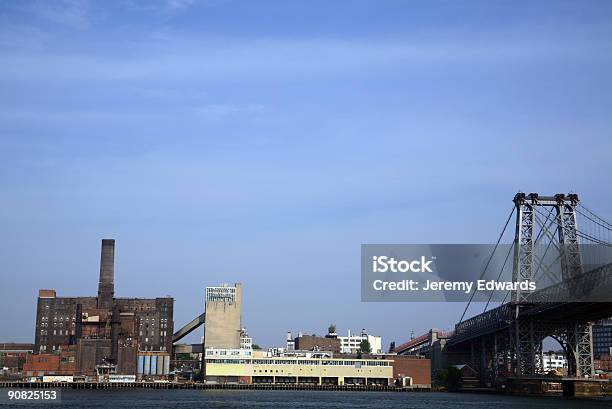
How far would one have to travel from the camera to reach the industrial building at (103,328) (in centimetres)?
11956

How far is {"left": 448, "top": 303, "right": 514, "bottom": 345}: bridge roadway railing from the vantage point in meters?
102

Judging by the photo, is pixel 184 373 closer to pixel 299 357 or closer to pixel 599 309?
pixel 299 357

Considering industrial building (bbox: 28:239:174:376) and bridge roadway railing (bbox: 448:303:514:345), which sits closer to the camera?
bridge roadway railing (bbox: 448:303:514:345)

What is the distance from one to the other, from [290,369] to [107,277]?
1263 inches

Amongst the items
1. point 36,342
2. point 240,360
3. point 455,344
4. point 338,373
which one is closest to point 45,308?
point 36,342

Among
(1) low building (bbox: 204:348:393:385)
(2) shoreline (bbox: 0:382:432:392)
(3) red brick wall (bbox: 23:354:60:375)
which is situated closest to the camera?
(2) shoreline (bbox: 0:382:432:392)

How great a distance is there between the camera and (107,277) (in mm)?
127875

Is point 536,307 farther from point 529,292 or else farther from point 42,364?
point 42,364

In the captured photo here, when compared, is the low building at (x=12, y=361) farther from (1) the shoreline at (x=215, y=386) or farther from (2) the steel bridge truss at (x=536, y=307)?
(2) the steel bridge truss at (x=536, y=307)

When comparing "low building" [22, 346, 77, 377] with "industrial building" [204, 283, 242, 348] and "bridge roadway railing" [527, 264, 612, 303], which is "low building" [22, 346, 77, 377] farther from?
"bridge roadway railing" [527, 264, 612, 303]

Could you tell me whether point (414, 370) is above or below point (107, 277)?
below

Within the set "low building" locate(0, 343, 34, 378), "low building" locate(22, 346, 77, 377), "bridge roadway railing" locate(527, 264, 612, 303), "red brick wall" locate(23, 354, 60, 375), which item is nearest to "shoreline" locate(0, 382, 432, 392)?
"low building" locate(22, 346, 77, 377)

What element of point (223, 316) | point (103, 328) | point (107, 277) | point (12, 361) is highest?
point (107, 277)

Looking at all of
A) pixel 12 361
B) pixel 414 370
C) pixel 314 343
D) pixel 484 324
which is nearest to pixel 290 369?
pixel 414 370
